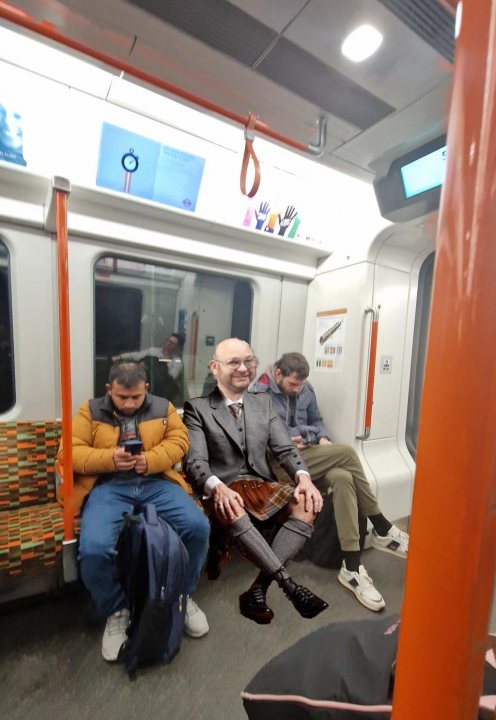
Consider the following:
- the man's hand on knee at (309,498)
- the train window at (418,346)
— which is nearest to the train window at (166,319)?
the man's hand on knee at (309,498)

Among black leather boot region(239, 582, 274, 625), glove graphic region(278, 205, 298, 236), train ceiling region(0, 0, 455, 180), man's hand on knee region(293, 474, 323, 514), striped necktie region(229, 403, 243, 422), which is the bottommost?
black leather boot region(239, 582, 274, 625)

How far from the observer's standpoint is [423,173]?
1.76 metres

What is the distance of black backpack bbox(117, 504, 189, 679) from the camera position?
1.55 m

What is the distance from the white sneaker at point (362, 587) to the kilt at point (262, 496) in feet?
3.54

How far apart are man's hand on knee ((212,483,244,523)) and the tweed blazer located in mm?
172

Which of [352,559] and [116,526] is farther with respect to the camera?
[352,559]

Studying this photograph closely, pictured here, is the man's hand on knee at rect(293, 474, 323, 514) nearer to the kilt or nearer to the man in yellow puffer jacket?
the kilt

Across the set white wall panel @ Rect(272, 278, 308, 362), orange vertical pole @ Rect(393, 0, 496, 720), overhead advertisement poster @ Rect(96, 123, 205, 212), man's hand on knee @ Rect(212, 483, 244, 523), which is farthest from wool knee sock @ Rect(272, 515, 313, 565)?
overhead advertisement poster @ Rect(96, 123, 205, 212)

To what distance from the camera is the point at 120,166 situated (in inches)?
91.1

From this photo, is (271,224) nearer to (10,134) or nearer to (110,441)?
(10,134)

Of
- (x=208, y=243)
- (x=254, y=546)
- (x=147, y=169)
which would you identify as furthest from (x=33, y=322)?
(x=254, y=546)

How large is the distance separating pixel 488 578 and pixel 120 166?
282cm

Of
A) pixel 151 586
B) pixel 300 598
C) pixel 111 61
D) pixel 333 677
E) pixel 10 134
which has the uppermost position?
pixel 10 134

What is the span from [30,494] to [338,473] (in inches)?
86.0
